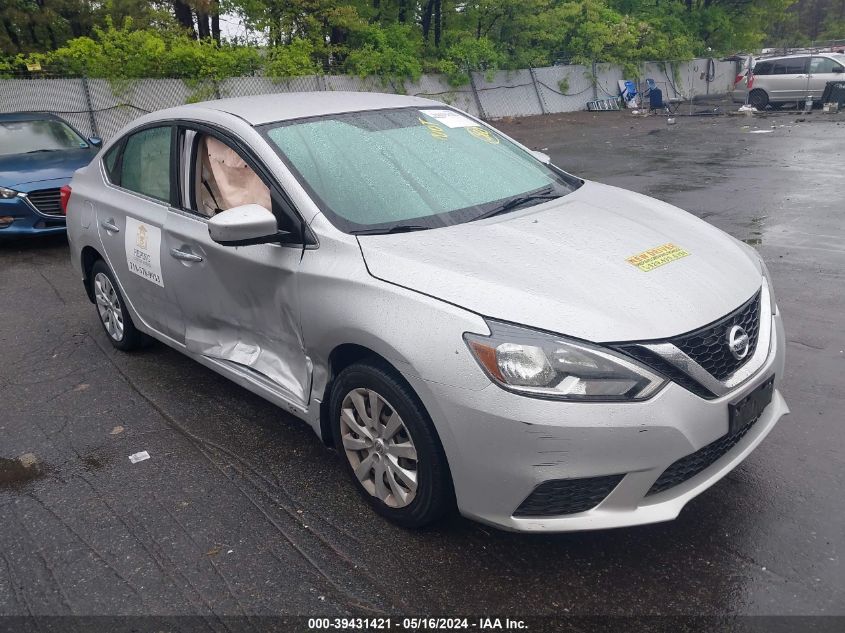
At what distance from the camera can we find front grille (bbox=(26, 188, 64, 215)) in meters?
8.23

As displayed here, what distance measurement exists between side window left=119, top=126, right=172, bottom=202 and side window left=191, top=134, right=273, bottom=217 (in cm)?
26

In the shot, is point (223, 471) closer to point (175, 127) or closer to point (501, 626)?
point (501, 626)

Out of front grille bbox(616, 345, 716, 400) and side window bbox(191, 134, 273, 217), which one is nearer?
front grille bbox(616, 345, 716, 400)

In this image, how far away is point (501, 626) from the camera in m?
2.56

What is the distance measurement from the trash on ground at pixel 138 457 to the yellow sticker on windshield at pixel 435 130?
2280 mm

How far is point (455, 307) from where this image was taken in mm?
2658

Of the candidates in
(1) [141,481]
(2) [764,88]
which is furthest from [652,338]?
(2) [764,88]

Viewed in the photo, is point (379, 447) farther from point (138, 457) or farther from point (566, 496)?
point (138, 457)

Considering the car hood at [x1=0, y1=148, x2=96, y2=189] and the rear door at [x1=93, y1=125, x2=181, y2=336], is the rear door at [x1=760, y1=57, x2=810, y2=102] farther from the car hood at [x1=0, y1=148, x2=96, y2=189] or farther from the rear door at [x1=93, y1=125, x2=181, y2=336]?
the rear door at [x1=93, y1=125, x2=181, y2=336]

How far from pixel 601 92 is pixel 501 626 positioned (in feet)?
101

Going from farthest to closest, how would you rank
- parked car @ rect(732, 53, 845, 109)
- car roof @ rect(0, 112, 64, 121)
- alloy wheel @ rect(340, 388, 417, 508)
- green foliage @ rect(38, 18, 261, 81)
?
parked car @ rect(732, 53, 845, 109)
green foliage @ rect(38, 18, 261, 81)
car roof @ rect(0, 112, 64, 121)
alloy wheel @ rect(340, 388, 417, 508)

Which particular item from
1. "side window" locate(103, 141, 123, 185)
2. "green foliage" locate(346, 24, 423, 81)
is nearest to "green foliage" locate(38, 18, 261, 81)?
"green foliage" locate(346, 24, 423, 81)

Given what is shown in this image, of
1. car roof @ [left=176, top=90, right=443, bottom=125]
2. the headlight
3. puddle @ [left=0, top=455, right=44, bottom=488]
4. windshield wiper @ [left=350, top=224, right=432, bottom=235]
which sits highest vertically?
car roof @ [left=176, top=90, right=443, bottom=125]

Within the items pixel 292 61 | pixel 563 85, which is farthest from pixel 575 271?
pixel 563 85
